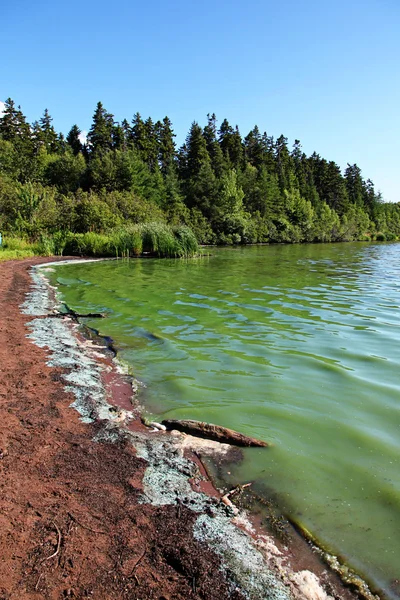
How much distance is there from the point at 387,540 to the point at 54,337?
20.9 feet

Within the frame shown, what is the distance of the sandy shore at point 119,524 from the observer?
2238mm

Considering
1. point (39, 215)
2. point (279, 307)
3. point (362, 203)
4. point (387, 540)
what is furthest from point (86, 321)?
point (362, 203)

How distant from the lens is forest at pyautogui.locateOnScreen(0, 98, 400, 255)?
108 feet

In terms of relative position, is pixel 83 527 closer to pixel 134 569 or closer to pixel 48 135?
pixel 134 569

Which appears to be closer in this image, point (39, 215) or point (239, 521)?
point (239, 521)

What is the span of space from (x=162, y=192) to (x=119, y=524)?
209 feet

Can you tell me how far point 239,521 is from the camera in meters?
2.89

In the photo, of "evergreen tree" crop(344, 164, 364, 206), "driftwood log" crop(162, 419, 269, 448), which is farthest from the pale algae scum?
"evergreen tree" crop(344, 164, 364, 206)

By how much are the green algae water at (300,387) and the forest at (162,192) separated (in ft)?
64.4

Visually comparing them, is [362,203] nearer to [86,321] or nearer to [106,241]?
[106,241]

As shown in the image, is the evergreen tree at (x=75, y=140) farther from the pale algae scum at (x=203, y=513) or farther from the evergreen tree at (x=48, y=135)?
the pale algae scum at (x=203, y=513)

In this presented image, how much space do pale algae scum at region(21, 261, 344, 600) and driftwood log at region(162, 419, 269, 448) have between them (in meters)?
0.18

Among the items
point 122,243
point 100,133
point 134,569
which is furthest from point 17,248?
point 100,133

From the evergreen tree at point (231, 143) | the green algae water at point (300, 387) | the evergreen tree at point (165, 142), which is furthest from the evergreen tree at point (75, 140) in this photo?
the green algae water at point (300, 387)
